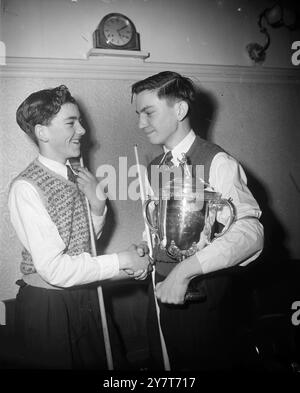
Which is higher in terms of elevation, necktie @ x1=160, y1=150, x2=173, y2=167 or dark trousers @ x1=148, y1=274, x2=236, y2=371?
necktie @ x1=160, y1=150, x2=173, y2=167

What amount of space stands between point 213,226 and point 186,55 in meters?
0.95

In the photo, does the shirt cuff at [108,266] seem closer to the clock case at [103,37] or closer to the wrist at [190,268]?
the wrist at [190,268]

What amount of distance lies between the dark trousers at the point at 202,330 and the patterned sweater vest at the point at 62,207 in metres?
0.30

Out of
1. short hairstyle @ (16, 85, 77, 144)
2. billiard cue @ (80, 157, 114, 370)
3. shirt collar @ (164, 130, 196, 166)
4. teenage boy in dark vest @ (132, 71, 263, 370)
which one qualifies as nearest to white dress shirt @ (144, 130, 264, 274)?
teenage boy in dark vest @ (132, 71, 263, 370)

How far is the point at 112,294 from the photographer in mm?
1604

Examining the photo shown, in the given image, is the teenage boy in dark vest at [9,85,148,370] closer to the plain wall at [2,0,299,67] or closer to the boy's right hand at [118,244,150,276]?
the boy's right hand at [118,244,150,276]

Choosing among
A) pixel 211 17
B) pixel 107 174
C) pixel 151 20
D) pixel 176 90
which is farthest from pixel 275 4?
pixel 107 174

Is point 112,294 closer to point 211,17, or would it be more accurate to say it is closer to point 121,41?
point 121,41

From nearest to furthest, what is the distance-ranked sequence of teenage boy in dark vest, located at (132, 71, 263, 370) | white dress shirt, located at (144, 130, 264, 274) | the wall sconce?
white dress shirt, located at (144, 130, 264, 274), teenage boy in dark vest, located at (132, 71, 263, 370), the wall sconce

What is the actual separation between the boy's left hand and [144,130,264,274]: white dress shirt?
0.38 metres

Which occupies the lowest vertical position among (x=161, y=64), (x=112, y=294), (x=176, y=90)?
(x=112, y=294)

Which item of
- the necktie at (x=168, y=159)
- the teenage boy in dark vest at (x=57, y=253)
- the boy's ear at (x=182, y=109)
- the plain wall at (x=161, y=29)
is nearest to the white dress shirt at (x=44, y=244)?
the teenage boy in dark vest at (x=57, y=253)

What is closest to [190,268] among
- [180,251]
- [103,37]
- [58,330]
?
[180,251]

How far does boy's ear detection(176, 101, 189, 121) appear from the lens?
1251mm
